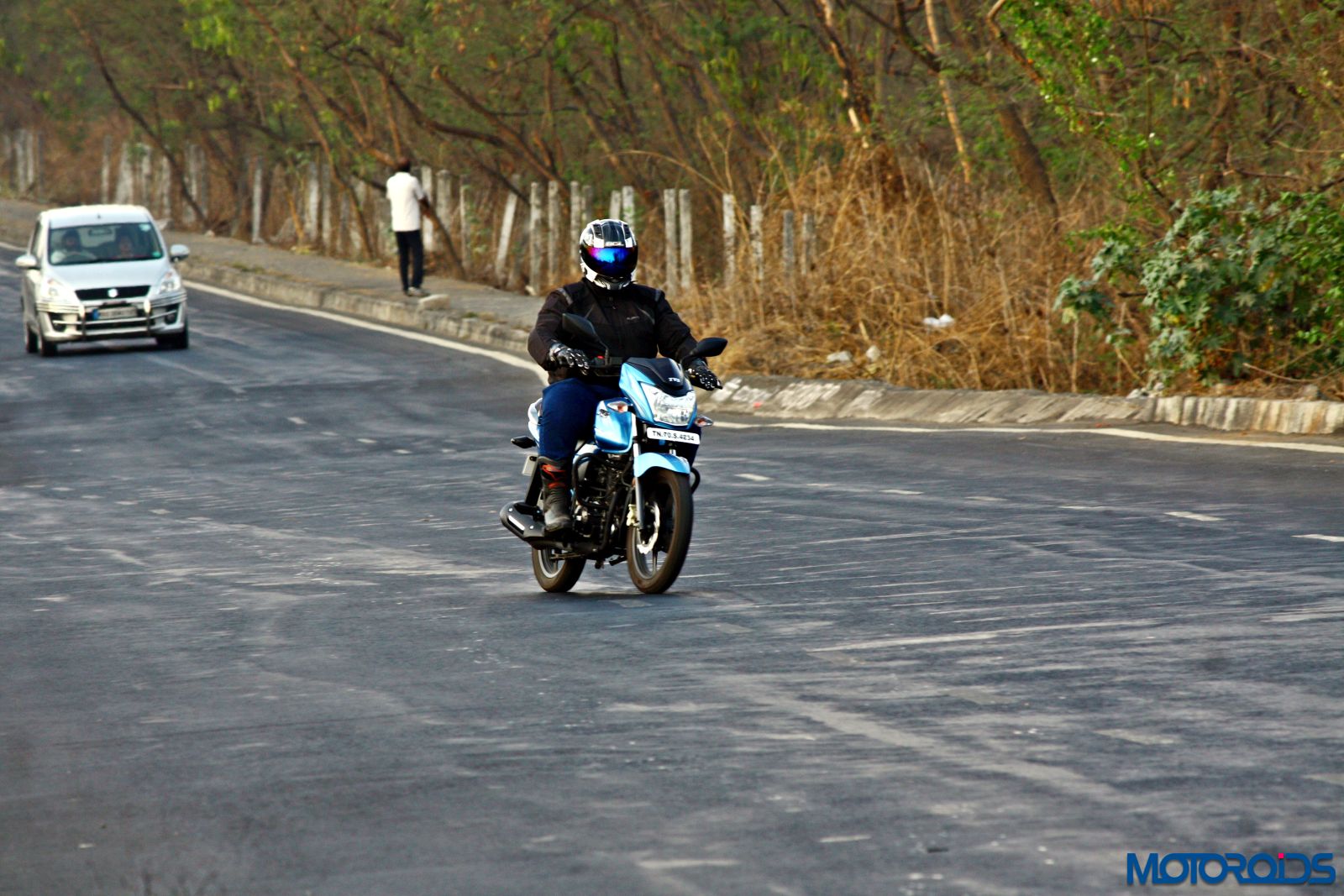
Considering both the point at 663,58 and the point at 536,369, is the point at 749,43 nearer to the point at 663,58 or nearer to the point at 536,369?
the point at 663,58

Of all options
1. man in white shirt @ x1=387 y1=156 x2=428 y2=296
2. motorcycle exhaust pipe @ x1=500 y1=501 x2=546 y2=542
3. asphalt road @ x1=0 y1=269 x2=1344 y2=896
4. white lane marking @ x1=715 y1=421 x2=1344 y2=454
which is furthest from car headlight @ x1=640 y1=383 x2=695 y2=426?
man in white shirt @ x1=387 y1=156 x2=428 y2=296

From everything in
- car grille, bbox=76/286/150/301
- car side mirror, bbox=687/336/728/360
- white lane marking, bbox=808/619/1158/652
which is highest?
car side mirror, bbox=687/336/728/360

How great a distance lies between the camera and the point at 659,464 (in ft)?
29.6

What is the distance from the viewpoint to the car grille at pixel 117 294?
25828mm

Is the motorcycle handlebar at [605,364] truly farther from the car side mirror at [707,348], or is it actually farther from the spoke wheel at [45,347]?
the spoke wheel at [45,347]

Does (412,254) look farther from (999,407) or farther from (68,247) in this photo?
(999,407)

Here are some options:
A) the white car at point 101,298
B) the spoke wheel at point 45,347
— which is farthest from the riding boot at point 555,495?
the spoke wheel at point 45,347

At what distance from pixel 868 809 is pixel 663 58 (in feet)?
74.1

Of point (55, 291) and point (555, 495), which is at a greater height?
point (55, 291)

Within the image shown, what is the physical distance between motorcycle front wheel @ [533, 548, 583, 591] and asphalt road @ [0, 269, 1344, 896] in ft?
0.36

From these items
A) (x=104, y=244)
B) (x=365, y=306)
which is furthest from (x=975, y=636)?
(x=365, y=306)

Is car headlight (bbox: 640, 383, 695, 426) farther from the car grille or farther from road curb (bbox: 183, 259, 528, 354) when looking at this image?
the car grille

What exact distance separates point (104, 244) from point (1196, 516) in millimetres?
19265

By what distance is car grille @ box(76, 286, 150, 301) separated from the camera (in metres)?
25.8
